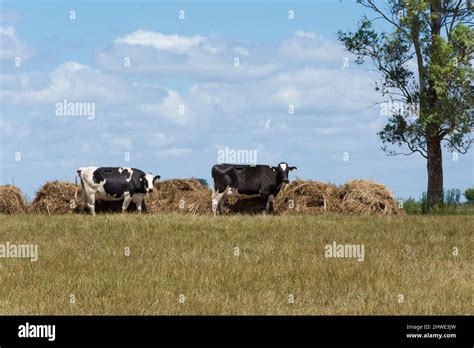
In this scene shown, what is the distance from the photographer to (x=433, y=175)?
3316 cm

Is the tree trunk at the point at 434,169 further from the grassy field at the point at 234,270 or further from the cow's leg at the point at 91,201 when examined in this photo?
the cow's leg at the point at 91,201

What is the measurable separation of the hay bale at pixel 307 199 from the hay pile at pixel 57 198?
23.8ft

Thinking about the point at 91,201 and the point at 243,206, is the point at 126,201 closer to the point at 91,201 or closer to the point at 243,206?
the point at 91,201

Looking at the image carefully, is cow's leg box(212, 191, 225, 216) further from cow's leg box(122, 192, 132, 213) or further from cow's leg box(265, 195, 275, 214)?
cow's leg box(122, 192, 132, 213)

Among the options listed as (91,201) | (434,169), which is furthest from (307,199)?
(434,169)

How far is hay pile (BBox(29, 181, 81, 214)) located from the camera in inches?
1084

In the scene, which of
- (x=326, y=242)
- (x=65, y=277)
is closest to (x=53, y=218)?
(x=326, y=242)

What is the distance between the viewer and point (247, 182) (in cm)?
2684

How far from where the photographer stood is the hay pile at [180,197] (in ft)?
90.0

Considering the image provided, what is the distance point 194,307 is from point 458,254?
829 cm

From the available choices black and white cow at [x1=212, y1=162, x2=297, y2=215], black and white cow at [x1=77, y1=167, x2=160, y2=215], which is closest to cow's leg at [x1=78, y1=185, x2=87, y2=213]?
black and white cow at [x1=77, y1=167, x2=160, y2=215]

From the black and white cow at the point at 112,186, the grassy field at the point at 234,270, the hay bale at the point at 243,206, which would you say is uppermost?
the black and white cow at the point at 112,186

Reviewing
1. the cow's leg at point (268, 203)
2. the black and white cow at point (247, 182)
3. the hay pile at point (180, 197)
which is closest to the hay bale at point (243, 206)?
the cow's leg at point (268, 203)
